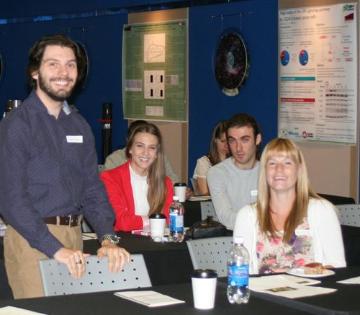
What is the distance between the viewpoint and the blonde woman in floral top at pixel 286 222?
4185 mm

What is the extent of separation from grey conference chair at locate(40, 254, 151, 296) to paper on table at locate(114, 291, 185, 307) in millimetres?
371

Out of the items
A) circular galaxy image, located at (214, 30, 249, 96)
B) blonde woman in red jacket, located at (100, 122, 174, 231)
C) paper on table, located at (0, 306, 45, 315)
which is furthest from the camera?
circular galaxy image, located at (214, 30, 249, 96)

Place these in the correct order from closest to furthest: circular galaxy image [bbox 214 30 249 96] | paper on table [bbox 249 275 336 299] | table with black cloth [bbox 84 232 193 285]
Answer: paper on table [bbox 249 275 336 299]
table with black cloth [bbox 84 232 193 285]
circular galaxy image [bbox 214 30 249 96]

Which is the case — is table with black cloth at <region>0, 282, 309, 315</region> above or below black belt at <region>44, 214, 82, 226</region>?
below

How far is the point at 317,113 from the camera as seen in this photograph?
327 inches

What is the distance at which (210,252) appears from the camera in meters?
4.22

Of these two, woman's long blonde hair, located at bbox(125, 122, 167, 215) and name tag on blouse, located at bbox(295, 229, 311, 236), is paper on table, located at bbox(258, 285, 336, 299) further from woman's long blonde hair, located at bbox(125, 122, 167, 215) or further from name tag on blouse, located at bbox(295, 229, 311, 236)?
woman's long blonde hair, located at bbox(125, 122, 167, 215)

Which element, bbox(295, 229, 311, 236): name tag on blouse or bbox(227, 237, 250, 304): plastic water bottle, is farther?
bbox(295, 229, 311, 236): name tag on blouse

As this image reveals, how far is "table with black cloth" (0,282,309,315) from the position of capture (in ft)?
9.91

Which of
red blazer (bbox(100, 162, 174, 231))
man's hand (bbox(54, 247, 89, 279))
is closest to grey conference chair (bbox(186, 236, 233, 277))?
man's hand (bbox(54, 247, 89, 279))

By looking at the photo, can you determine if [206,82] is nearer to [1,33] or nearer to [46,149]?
[1,33]

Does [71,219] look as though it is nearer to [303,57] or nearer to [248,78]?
[303,57]

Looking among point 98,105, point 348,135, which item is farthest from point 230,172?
point 98,105

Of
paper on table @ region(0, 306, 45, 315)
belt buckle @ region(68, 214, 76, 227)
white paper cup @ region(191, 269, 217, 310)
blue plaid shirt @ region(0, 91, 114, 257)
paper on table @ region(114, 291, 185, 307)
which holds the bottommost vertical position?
paper on table @ region(114, 291, 185, 307)
